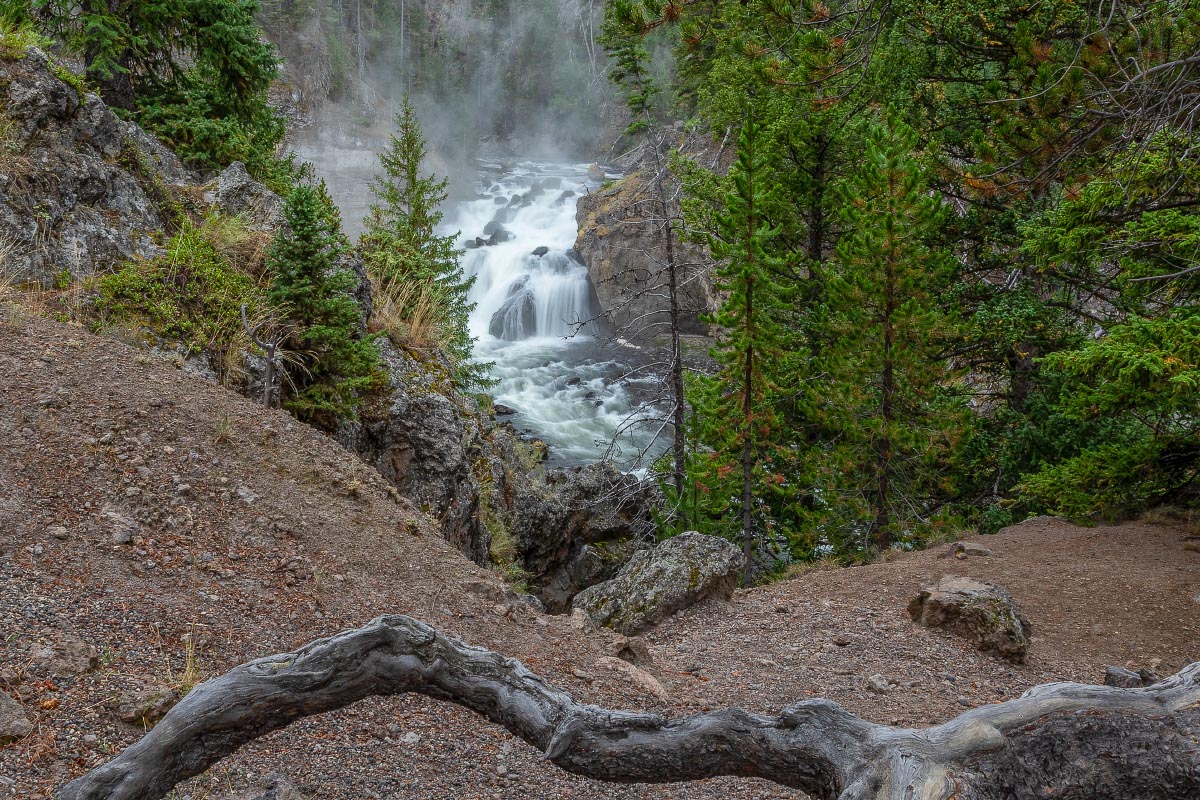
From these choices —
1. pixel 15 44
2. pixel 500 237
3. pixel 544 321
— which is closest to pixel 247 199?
pixel 15 44

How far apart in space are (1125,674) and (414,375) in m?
7.49

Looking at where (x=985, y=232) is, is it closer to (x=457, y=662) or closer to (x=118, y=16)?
(x=457, y=662)

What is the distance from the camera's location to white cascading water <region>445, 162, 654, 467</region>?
21713 mm

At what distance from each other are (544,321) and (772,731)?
28694mm

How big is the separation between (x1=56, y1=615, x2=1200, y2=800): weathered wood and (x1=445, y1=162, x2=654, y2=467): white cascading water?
11.2 metres

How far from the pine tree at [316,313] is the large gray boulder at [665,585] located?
10.6 feet

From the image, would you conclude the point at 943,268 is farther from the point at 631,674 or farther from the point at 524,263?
the point at 524,263

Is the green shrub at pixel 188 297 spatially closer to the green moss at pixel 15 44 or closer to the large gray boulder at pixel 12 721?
the green moss at pixel 15 44

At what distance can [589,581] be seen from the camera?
13273mm

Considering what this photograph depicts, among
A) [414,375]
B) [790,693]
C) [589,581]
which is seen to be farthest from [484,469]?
[790,693]

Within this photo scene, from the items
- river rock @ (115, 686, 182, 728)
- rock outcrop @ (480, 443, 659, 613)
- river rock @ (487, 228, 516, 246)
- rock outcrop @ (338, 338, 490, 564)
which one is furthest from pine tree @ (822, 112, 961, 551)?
river rock @ (487, 228, 516, 246)

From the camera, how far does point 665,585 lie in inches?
285

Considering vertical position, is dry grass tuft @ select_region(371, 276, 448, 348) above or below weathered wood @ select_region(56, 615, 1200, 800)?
above

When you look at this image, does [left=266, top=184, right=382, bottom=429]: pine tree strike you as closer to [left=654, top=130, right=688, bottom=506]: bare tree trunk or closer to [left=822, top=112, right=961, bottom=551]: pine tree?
[left=654, top=130, right=688, bottom=506]: bare tree trunk
